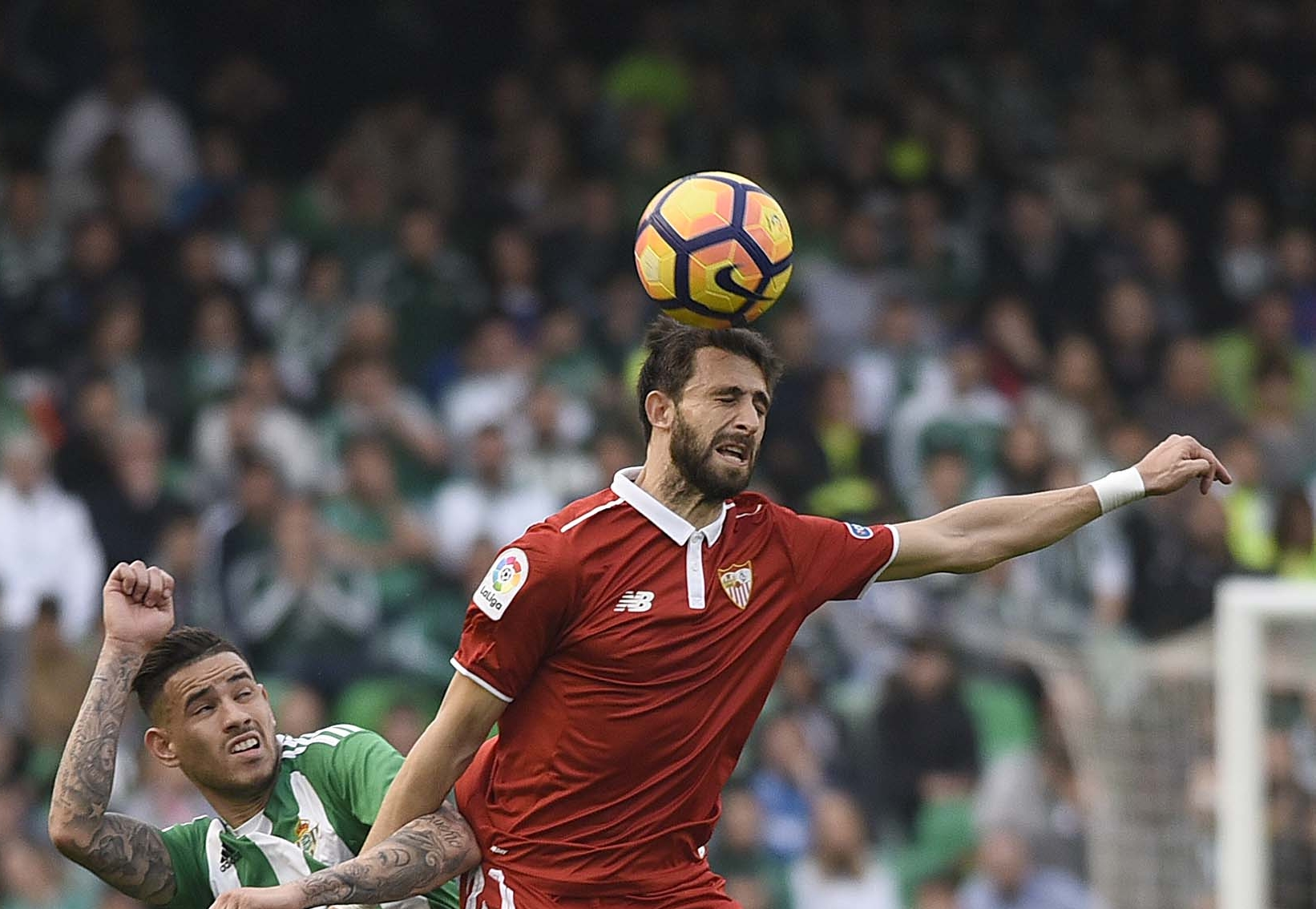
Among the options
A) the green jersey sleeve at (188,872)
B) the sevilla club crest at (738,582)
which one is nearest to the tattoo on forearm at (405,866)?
the green jersey sleeve at (188,872)

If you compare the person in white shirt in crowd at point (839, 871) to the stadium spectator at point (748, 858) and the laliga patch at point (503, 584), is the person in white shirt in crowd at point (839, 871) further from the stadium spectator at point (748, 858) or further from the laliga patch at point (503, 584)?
the laliga patch at point (503, 584)

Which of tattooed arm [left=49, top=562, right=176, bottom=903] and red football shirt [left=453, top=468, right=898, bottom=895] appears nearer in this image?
red football shirt [left=453, top=468, right=898, bottom=895]

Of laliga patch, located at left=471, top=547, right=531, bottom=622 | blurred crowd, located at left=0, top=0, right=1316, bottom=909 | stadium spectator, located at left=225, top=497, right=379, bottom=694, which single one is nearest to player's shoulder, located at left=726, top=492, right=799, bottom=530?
laliga patch, located at left=471, top=547, right=531, bottom=622

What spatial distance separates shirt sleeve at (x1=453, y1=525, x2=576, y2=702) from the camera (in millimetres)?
4820

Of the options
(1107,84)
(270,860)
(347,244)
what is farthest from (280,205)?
(270,860)

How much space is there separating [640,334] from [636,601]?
714 cm

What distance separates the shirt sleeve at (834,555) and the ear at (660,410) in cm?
40

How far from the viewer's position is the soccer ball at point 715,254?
16.7ft

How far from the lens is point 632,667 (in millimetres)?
4922

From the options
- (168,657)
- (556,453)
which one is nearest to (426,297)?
(556,453)

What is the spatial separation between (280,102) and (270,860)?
8469 mm

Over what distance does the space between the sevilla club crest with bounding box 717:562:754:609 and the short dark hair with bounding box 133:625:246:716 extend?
4.22ft

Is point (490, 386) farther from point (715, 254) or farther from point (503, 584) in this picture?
point (503, 584)

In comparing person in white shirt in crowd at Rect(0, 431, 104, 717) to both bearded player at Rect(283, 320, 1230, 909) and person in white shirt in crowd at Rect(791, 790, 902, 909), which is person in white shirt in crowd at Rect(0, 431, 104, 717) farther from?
bearded player at Rect(283, 320, 1230, 909)
